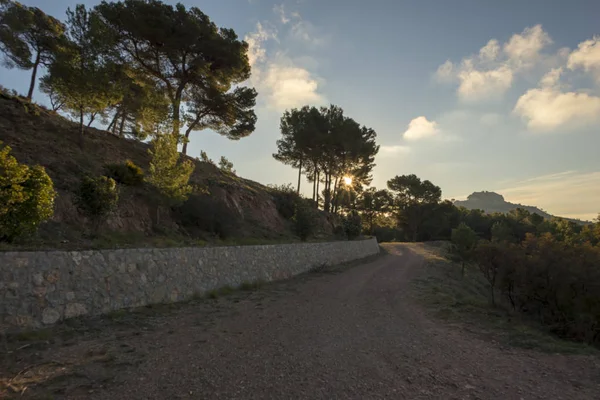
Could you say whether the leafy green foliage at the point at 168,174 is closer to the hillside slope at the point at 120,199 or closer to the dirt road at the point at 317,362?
the hillside slope at the point at 120,199

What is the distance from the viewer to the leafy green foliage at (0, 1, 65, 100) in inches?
971

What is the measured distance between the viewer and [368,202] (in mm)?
62125

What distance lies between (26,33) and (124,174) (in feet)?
67.7

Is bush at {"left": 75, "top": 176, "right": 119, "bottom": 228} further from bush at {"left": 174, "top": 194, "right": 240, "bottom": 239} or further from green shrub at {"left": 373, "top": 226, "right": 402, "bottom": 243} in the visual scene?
green shrub at {"left": 373, "top": 226, "right": 402, "bottom": 243}

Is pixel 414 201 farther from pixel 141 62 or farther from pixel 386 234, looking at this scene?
pixel 141 62

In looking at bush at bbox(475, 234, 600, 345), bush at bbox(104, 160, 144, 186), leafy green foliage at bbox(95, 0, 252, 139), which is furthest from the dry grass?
leafy green foliage at bbox(95, 0, 252, 139)

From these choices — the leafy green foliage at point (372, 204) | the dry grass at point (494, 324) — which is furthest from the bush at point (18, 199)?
the leafy green foliage at point (372, 204)

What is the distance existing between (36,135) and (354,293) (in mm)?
19088

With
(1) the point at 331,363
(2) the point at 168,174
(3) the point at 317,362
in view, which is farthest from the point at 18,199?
(2) the point at 168,174

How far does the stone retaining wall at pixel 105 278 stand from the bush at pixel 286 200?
51.6ft

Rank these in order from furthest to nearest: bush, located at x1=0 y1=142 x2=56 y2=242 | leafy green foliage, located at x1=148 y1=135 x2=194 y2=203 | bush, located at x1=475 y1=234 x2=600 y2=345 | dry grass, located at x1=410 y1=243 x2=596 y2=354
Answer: leafy green foliage, located at x1=148 y1=135 x2=194 y2=203, bush, located at x1=475 y1=234 x2=600 y2=345, bush, located at x1=0 y1=142 x2=56 y2=242, dry grass, located at x1=410 y1=243 x2=596 y2=354

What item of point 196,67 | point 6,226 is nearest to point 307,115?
point 196,67

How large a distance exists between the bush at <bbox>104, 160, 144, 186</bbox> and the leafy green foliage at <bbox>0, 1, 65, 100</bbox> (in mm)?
15618

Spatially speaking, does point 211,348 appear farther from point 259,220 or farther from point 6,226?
point 259,220
